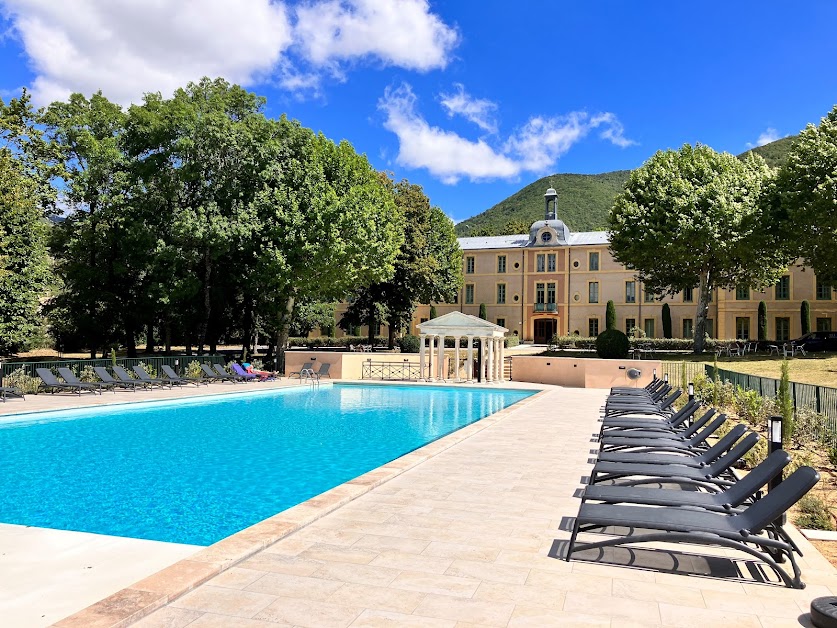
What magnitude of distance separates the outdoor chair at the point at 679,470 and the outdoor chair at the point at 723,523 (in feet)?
4.22

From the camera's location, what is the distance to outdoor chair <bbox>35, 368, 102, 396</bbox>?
1719 cm

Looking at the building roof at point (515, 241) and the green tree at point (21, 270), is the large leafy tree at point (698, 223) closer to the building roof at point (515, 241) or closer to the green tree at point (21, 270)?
the building roof at point (515, 241)

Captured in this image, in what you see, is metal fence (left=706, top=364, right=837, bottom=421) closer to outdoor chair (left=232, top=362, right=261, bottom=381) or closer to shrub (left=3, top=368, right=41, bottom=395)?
outdoor chair (left=232, top=362, right=261, bottom=381)

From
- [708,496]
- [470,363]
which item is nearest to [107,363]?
[470,363]

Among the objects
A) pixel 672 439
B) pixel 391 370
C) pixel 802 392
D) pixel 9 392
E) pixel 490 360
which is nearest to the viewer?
pixel 672 439

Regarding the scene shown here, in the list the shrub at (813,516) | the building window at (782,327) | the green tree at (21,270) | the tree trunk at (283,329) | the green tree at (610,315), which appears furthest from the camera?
the green tree at (610,315)

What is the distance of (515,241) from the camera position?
5356 cm

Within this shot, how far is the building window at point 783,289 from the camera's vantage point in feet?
139

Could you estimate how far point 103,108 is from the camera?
26.7 metres

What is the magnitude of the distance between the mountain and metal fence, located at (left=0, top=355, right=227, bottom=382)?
5721cm

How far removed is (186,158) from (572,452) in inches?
885

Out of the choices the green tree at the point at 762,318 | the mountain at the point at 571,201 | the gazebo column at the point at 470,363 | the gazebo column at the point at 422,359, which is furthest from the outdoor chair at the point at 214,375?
the mountain at the point at 571,201

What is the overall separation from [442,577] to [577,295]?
47884 millimetres

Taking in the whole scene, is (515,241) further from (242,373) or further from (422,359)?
(242,373)
